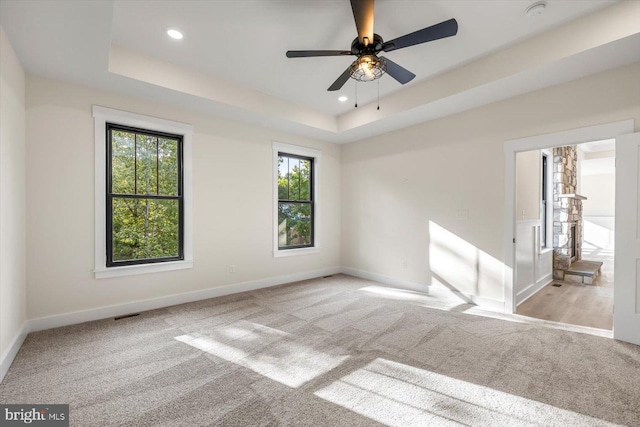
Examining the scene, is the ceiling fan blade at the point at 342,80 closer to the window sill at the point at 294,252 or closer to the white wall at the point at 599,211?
the window sill at the point at 294,252

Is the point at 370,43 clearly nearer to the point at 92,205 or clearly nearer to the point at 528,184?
the point at 92,205

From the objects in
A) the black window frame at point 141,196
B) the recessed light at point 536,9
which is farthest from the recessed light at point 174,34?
the recessed light at point 536,9

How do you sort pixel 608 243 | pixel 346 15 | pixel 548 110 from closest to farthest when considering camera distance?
pixel 346 15
pixel 548 110
pixel 608 243

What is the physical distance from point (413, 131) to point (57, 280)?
17.3 feet

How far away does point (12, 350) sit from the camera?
249 cm

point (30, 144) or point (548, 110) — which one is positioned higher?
point (548, 110)

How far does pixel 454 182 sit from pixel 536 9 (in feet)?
7.39

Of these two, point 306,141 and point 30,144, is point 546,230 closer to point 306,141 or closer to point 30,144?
point 306,141

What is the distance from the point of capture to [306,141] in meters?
5.55

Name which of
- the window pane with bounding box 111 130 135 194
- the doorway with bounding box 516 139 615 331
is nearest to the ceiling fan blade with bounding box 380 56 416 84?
the doorway with bounding box 516 139 615 331

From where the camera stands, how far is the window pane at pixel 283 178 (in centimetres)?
531

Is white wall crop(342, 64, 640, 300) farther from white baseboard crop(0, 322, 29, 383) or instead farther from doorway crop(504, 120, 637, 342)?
white baseboard crop(0, 322, 29, 383)

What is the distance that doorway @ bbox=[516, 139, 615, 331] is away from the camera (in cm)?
386

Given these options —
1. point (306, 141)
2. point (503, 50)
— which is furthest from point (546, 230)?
point (306, 141)
